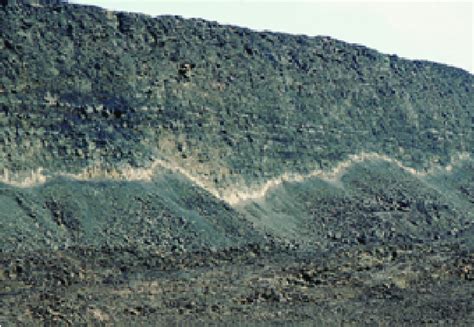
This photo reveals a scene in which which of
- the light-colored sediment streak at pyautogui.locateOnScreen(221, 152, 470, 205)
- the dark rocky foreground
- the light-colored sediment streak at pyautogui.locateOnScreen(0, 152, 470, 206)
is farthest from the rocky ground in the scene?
the light-colored sediment streak at pyautogui.locateOnScreen(221, 152, 470, 205)

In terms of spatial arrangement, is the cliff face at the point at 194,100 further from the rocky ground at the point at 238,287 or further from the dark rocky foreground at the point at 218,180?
the rocky ground at the point at 238,287

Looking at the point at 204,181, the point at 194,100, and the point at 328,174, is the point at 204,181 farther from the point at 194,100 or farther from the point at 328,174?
the point at 328,174

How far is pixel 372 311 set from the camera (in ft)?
101

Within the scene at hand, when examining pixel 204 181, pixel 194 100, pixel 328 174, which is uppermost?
pixel 194 100

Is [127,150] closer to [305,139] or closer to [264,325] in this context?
[305,139]

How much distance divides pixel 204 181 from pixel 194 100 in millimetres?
3628

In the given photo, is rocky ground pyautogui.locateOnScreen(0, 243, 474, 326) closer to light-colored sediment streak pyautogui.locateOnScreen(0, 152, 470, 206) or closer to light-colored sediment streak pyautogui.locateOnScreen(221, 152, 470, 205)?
light-colored sediment streak pyautogui.locateOnScreen(0, 152, 470, 206)

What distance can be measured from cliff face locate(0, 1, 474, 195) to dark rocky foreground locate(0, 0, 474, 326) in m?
0.07

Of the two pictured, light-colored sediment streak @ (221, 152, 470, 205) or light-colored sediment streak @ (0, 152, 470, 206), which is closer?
light-colored sediment streak @ (0, 152, 470, 206)

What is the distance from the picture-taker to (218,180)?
46625 millimetres

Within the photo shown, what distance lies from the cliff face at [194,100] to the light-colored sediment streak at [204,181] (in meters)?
0.26

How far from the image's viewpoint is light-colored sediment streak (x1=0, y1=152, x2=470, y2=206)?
1577 inches

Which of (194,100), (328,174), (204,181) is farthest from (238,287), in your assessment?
(328,174)

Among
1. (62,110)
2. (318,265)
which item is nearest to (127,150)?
(62,110)
